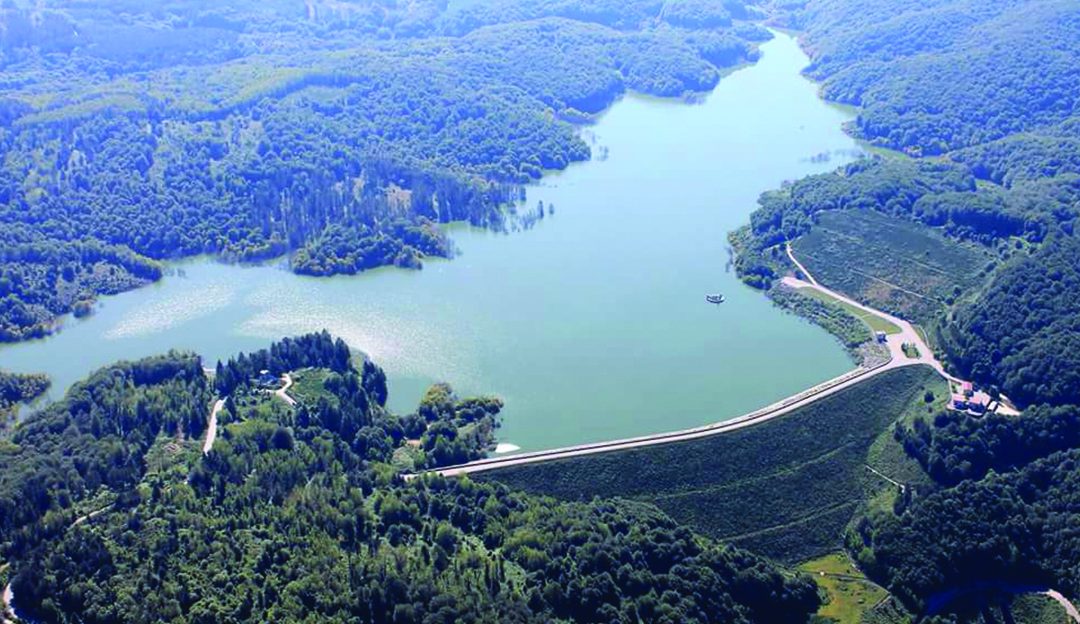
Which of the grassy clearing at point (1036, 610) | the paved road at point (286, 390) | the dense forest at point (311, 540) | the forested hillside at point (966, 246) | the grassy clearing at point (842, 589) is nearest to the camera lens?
the dense forest at point (311, 540)

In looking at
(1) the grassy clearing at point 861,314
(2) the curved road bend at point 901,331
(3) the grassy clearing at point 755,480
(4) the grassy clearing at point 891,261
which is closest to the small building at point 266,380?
(3) the grassy clearing at point 755,480

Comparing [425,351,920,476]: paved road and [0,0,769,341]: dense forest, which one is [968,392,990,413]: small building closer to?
[425,351,920,476]: paved road

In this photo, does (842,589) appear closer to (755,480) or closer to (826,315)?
(755,480)

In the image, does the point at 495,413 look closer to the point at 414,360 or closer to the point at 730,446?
the point at 414,360

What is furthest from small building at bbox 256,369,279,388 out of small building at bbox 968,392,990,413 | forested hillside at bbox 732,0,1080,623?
small building at bbox 968,392,990,413

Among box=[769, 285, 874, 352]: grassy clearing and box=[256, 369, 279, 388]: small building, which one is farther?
box=[769, 285, 874, 352]: grassy clearing

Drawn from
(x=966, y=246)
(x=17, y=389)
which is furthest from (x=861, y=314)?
(x=17, y=389)

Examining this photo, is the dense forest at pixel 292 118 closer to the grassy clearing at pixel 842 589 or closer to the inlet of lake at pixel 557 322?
the inlet of lake at pixel 557 322
